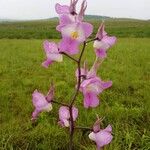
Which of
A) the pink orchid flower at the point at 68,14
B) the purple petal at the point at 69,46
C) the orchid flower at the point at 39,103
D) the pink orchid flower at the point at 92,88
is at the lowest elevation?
the orchid flower at the point at 39,103

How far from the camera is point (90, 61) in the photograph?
1203cm

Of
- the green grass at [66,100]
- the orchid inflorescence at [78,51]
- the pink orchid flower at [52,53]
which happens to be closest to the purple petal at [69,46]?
the orchid inflorescence at [78,51]

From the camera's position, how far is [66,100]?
680 centimetres

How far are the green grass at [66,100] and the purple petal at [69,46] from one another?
2364 millimetres

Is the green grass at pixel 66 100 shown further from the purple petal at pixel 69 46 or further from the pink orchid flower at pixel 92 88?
the purple petal at pixel 69 46

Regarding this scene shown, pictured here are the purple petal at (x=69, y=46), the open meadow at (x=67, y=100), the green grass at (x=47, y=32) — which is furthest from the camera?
the green grass at (x=47, y=32)

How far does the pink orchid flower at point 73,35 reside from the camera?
1.90 meters

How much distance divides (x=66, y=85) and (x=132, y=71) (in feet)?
7.83

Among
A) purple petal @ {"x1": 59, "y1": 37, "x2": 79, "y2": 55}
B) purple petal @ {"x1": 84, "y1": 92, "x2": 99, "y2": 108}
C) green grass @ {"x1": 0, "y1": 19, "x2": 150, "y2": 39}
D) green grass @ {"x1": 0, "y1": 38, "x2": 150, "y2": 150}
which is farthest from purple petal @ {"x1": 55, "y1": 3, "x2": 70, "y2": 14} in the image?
green grass @ {"x1": 0, "y1": 19, "x2": 150, "y2": 39}

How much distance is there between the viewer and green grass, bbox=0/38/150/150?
453cm

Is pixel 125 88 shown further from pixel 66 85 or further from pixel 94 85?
pixel 94 85

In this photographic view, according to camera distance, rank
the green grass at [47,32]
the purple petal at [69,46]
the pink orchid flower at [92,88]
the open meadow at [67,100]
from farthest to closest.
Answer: the green grass at [47,32] → the open meadow at [67,100] → the pink orchid flower at [92,88] → the purple petal at [69,46]

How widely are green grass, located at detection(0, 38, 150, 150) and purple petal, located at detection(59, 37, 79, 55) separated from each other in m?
2.36

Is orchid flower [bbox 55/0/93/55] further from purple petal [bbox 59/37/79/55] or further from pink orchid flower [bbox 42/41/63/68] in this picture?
pink orchid flower [bbox 42/41/63/68]
